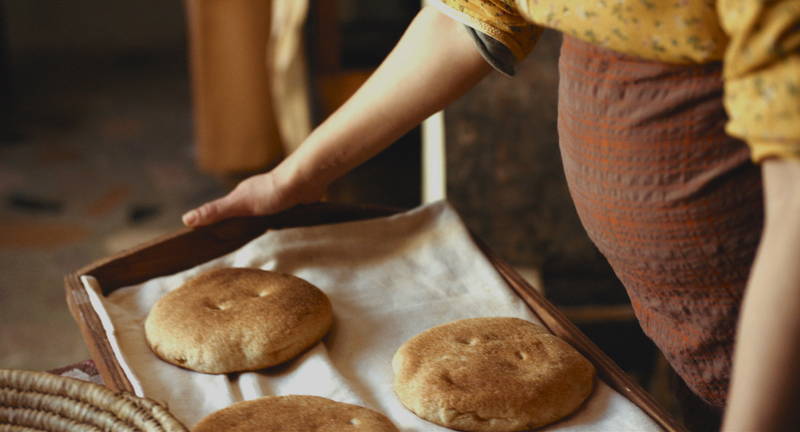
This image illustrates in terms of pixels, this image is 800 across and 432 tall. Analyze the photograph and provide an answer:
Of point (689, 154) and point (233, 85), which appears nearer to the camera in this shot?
point (689, 154)

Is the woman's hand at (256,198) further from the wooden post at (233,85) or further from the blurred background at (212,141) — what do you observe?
the wooden post at (233,85)

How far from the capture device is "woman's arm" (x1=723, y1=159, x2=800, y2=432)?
0.48 m

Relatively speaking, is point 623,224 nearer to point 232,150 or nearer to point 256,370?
point 256,370

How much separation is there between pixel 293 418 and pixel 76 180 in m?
2.45

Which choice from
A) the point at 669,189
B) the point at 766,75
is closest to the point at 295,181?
the point at 669,189

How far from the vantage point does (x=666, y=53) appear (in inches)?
22.9

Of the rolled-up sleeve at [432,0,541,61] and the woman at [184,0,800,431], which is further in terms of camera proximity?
the rolled-up sleeve at [432,0,541,61]

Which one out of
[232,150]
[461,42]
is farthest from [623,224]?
[232,150]

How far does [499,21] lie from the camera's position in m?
0.77

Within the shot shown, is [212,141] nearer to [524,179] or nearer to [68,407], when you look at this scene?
[524,179]

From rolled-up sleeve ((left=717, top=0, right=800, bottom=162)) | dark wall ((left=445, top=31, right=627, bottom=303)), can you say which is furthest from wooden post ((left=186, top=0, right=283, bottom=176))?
rolled-up sleeve ((left=717, top=0, right=800, bottom=162))

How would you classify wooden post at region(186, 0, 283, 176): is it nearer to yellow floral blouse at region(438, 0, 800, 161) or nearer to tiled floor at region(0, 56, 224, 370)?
tiled floor at region(0, 56, 224, 370)

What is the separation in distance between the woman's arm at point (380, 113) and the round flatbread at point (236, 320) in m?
0.11

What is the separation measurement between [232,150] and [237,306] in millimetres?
2040
